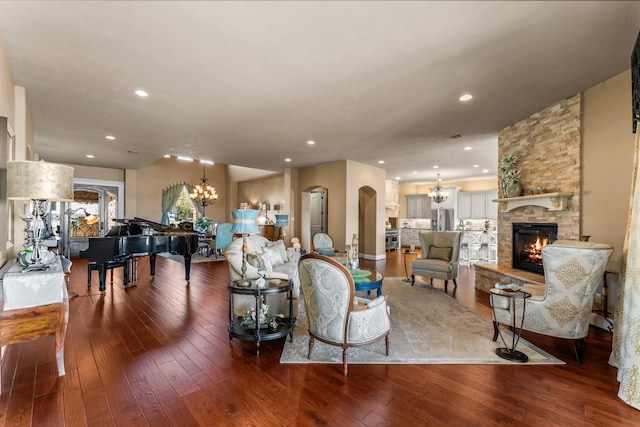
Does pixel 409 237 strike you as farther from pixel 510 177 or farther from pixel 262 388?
pixel 262 388

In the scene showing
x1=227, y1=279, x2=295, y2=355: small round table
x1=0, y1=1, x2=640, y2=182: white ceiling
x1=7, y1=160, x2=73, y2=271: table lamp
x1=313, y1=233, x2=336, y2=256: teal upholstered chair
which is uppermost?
x1=0, y1=1, x2=640, y2=182: white ceiling

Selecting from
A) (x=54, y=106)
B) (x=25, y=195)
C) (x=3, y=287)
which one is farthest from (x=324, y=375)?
(x=54, y=106)

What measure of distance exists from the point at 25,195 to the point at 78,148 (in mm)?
5749

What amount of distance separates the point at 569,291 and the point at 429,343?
4.47 feet

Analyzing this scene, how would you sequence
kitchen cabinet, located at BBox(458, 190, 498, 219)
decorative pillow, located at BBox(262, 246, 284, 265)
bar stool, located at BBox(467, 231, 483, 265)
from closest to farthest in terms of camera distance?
decorative pillow, located at BBox(262, 246, 284, 265) < bar stool, located at BBox(467, 231, 483, 265) < kitchen cabinet, located at BBox(458, 190, 498, 219)

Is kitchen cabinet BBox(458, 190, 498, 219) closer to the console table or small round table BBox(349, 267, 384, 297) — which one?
small round table BBox(349, 267, 384, 297)

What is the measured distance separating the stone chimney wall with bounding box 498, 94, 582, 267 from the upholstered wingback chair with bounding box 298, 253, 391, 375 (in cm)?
335

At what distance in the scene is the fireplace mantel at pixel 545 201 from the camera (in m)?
3.93

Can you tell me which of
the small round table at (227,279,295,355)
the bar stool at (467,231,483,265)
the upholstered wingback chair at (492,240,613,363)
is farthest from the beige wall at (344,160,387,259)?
the upholstered wingback chair at (492,240,613,363)

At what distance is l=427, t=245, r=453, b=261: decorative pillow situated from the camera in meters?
5.41

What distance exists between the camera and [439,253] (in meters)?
5.52

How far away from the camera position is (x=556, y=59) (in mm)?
2867

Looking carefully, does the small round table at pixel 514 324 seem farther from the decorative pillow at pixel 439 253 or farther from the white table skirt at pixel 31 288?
the white table skirt at pixel 31 288

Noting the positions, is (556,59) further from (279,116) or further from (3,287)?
(3,287)
